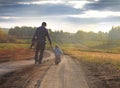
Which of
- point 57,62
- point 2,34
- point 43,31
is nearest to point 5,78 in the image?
point 43,31

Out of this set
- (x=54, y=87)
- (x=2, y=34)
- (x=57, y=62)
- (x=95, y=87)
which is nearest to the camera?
(x=54, y=87)

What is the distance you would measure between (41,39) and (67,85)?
7788mm

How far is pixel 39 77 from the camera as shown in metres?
16.6

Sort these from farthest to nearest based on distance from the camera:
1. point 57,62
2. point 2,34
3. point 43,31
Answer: point 2,34, point 57,62, point 43,31

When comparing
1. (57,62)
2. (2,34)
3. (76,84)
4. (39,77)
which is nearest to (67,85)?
(76,84)

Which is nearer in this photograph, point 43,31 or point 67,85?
point 67,85

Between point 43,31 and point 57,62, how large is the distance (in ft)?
28.7

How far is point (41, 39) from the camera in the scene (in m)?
21.8

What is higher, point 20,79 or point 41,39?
point 41,39

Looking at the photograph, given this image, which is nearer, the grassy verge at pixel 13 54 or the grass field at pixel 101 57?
the grass field at pixel 101 57

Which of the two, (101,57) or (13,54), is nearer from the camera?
(101,57)

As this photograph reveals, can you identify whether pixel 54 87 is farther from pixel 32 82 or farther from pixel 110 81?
pixel 110 81

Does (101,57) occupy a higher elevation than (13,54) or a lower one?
higher

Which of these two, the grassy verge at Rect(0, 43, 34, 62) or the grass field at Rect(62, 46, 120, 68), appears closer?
the grass field at Rect(62, 46, 120, 68)
